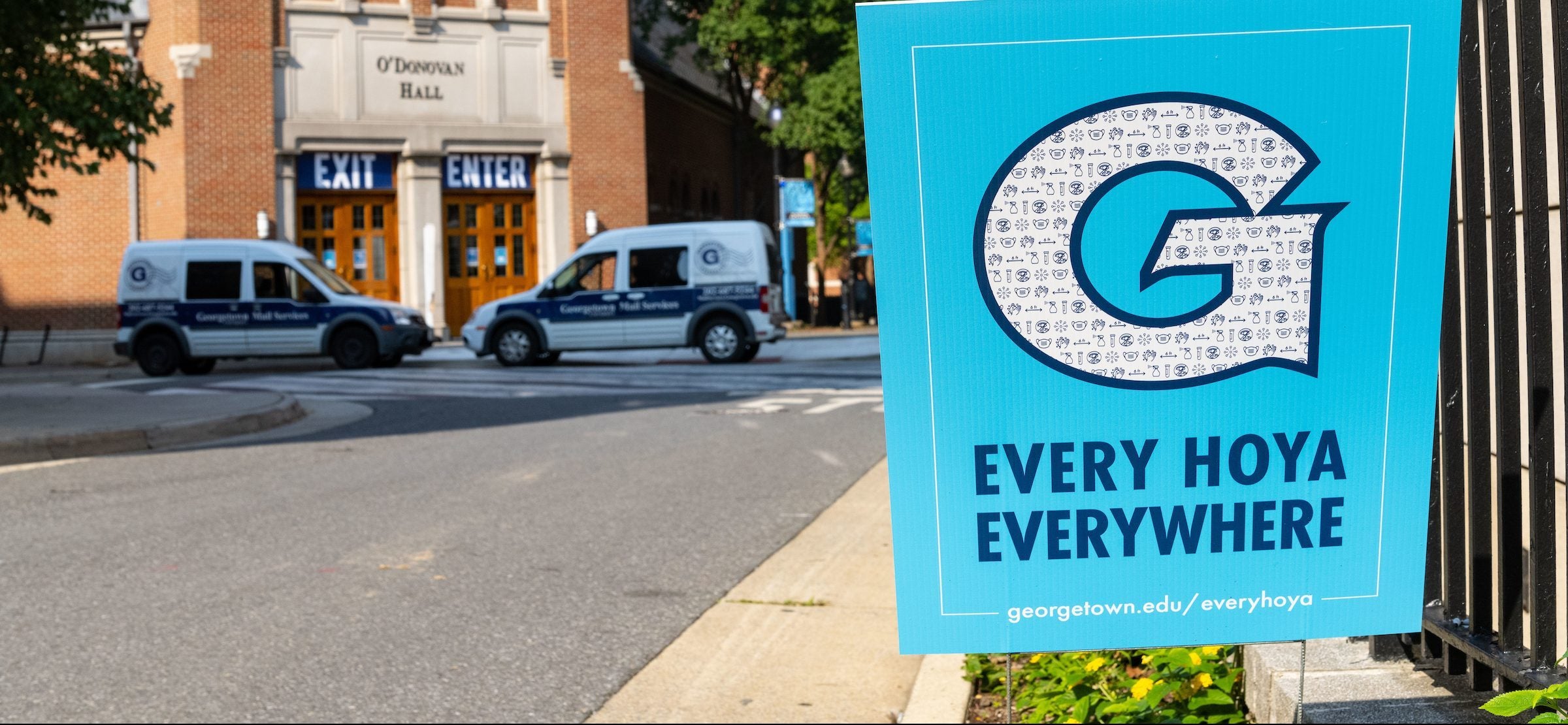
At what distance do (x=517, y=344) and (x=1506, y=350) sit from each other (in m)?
22.3

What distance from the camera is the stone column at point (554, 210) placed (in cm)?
3319


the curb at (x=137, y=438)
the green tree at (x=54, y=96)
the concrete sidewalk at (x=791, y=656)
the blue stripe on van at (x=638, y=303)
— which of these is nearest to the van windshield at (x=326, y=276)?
the blue stripe on van at (x=638, y=303)

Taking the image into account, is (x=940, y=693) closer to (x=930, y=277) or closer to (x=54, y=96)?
(x=930, y=277)

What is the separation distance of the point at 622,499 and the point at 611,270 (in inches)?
601

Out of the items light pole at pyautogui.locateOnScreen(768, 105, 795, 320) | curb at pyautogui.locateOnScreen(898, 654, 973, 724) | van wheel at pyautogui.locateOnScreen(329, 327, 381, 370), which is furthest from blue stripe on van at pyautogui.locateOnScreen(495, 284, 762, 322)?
curb at pyautogui.locateOnScreen(898, 654, 973, 724)

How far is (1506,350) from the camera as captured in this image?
279 cm

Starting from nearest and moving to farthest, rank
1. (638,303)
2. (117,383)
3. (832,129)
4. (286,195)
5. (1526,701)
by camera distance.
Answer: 1. (1526,701)
2. (117,383)
3. (638,303)
4. (286,195)
5. (832,129)

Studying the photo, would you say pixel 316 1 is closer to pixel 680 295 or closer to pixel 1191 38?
pixel 680 295

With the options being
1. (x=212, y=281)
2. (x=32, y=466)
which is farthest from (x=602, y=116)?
(x=32, y=466)

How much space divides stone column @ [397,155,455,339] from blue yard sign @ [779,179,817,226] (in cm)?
755

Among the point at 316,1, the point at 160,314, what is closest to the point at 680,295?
the point at 160,314

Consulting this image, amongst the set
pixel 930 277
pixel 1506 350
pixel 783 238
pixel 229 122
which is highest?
pixel 229 122

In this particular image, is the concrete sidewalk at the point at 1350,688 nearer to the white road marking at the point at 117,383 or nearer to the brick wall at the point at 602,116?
the white road marking at the point at 117,383

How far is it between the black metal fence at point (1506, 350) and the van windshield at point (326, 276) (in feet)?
75.0
